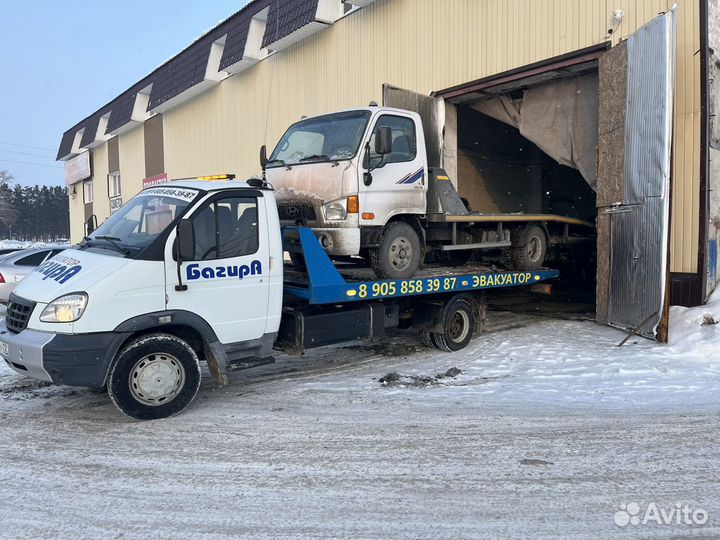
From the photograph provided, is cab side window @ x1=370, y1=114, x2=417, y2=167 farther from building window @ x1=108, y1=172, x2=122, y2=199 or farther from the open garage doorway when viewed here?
building window @ x1=108, y1=172, x2=122, y2=199

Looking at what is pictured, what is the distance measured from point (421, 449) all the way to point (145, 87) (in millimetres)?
24605

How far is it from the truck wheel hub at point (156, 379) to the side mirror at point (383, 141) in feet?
10.9

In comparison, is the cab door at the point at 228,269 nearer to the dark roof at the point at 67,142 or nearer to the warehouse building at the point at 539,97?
the warehouse building at the point at 539,97

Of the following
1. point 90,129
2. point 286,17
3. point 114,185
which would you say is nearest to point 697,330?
point 286,17

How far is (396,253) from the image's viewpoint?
7.20m

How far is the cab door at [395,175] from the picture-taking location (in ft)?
22.2

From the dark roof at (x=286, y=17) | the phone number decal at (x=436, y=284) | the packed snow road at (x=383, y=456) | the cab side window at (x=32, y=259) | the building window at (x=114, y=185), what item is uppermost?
the dark roof at (x=286, y=17)

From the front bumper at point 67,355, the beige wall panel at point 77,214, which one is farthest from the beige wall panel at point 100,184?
the front bumper at point 67,355

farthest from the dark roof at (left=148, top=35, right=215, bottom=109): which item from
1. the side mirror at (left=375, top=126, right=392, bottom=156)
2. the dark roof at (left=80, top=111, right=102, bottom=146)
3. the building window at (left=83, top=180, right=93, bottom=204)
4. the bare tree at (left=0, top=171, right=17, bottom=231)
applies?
the bare tree at (left=0, top=171, right=17, bottom=231)

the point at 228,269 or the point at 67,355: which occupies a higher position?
the point at 228,269

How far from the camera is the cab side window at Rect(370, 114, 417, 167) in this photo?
699cm

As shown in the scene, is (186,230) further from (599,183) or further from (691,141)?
(691,141)

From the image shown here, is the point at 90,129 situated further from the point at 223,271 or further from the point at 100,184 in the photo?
the point at 223,271

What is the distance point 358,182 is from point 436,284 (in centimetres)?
181
